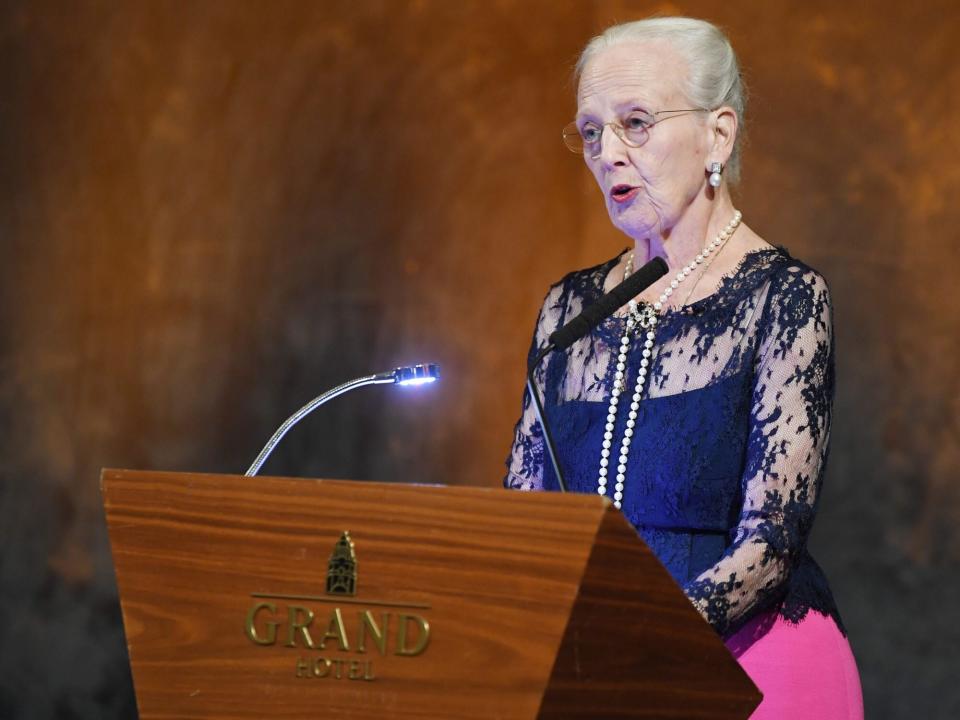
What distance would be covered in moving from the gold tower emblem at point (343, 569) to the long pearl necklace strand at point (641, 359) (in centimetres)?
85

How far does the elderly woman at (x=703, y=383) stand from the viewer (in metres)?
1.84

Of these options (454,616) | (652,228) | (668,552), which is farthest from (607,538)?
(652,228)

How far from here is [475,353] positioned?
369 centimetres

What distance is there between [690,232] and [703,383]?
288 millimetres

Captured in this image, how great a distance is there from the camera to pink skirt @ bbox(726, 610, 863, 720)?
72.2 inches

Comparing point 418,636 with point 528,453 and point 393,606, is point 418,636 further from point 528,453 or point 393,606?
point 528,453

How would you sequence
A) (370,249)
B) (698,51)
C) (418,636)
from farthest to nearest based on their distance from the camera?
(370,249) → (698,51) → (418,636)

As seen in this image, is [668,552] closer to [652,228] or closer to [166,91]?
[652,228]

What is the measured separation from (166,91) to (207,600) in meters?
2.53

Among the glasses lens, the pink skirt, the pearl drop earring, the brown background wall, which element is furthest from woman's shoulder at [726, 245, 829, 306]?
the brown background wall

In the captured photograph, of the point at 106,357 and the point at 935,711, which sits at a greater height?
the point at 106,357

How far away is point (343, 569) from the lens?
48.8 inches

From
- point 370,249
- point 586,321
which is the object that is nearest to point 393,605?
point 586,321

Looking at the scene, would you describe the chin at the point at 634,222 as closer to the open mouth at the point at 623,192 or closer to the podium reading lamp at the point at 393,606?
the open mouth at the point at 623,192
